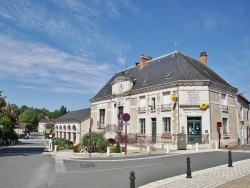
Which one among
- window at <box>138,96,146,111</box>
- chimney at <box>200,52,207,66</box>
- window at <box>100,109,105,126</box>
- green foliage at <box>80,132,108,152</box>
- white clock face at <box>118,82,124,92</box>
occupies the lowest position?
green foliage at <box>80,132,108,152</box>

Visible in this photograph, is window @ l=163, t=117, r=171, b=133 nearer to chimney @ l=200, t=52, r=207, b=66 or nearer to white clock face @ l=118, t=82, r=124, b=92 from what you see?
Result: white clock face @ l=118, t=82, r=124, b=92

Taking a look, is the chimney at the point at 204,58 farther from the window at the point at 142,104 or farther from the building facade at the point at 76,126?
the building facade at the point at 76,126

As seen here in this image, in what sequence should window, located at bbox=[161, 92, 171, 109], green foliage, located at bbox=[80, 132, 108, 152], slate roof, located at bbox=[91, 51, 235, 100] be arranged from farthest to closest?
window, located at bbox=[161, 92, 171, 109]
slate roof, located at bbox=[91, 51, 235, 100]
green foliage, located at bbox=[80, 132, 108, 152]

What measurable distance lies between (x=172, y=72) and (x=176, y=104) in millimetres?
3777

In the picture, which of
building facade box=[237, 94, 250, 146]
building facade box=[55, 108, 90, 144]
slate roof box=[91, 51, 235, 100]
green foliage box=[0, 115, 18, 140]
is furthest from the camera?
building facade box=[55, 108, 90, 144]

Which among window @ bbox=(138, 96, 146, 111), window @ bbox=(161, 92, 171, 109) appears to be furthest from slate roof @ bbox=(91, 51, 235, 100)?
window @ bbox=(138, 96, 146, 111)

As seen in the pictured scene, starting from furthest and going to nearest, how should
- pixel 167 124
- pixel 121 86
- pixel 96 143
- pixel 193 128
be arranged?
pixel 121 86 → pixel 167 124 → pixel 193 128 → pixel 96 143

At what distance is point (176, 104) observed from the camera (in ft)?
74.0

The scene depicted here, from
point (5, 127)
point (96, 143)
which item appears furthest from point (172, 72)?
point (5, 127)

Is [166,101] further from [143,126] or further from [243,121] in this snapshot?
[243,121]

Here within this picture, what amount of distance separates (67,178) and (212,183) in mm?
4922

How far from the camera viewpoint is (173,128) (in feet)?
73.8

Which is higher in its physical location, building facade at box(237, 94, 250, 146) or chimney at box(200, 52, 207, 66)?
chimney at box(200, 52, 207, 66)

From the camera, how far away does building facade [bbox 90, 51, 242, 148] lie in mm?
22047
